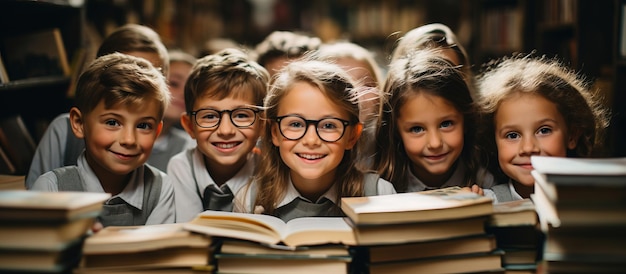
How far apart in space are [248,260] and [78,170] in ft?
2.44

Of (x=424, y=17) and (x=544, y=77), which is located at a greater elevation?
(x=424, y=17)

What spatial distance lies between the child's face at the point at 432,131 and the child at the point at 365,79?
11 centimetres

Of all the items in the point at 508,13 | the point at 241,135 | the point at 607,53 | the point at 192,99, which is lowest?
the point at 241,135

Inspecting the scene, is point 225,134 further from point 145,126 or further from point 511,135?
point 511,135

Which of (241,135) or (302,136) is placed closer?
(302,136)

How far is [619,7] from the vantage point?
2867 mm

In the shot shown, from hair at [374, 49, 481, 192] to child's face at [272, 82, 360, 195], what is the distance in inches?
11.3

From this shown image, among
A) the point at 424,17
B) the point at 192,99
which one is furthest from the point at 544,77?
the point at 424,17

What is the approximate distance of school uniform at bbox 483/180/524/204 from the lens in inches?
71.5

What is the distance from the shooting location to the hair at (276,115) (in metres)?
1.73

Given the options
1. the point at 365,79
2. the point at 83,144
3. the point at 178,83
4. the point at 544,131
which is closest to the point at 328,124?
the point at 544,131

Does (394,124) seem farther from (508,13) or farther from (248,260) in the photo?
(508,13)

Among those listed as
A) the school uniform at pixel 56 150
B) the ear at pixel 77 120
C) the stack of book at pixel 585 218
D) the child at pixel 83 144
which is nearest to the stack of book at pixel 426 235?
the stack of book at pixel 585 218

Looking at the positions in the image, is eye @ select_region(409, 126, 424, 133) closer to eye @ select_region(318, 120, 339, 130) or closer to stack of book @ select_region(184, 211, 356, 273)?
eye @ select_region(318, 120, 339, 130)
